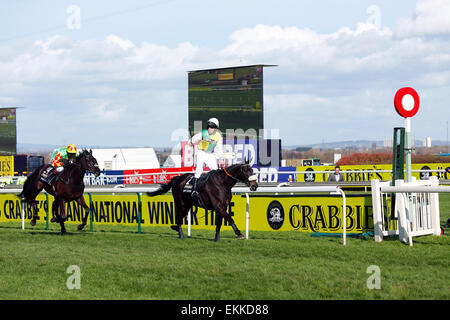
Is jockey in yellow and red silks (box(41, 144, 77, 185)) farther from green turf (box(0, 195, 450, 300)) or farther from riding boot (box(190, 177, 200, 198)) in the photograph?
riding boot (box(190, 177, 200, 198))

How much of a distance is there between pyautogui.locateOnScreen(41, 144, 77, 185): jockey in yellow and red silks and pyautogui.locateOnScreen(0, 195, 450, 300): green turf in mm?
2372

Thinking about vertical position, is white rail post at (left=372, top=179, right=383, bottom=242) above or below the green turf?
above

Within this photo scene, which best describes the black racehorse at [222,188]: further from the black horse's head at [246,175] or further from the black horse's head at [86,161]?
the black horse's head at [86,161]

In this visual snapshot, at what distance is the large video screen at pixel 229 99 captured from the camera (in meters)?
42.5

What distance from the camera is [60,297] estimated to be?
271 inches

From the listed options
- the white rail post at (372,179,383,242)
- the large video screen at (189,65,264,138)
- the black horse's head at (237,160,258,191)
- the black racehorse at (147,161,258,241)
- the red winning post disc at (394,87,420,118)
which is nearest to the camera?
the white rail post at (372,179,383,242)

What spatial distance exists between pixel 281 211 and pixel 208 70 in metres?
32.2

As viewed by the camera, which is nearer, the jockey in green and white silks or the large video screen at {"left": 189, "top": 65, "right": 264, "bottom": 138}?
the jockey in green and white silks

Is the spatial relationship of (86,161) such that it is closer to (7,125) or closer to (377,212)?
(377,212)

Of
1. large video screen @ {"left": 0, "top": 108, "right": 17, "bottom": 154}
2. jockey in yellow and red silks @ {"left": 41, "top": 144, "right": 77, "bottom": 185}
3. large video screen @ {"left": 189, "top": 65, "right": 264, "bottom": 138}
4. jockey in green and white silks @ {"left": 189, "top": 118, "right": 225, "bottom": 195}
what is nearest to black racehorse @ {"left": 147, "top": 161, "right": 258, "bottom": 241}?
jockey in green and white silks @ {"left": 189, "top": 118, "right": 225, "bottom": 195}

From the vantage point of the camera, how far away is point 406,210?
1088 centimetres

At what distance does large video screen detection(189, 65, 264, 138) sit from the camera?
139 feet

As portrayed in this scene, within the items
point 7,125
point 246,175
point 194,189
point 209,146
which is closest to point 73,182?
point 194,189

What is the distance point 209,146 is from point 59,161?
460 cm
